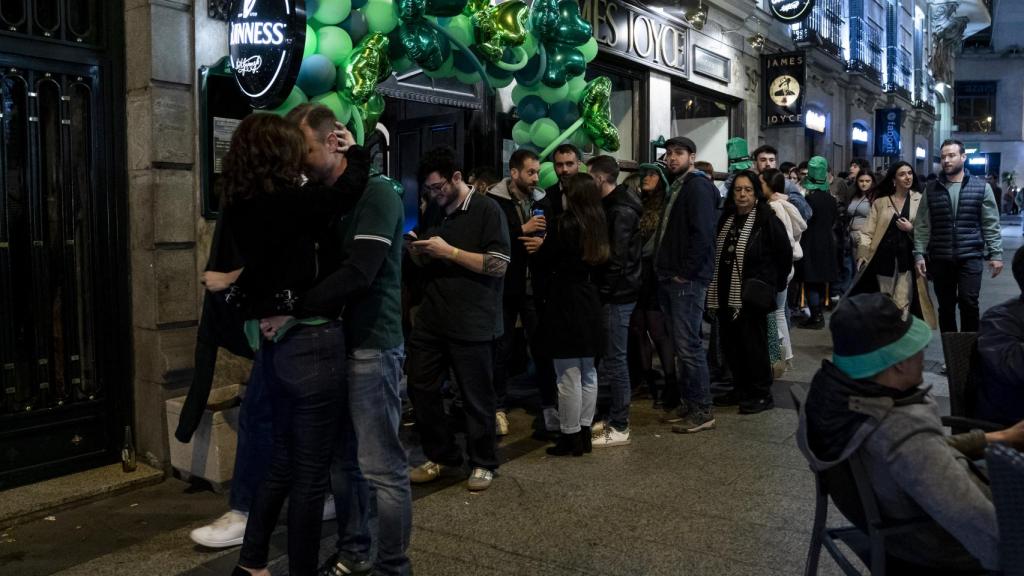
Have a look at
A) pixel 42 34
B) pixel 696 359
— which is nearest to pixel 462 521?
pixel 696 359

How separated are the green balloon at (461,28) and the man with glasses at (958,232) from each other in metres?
4.05

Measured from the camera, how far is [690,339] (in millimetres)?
6152

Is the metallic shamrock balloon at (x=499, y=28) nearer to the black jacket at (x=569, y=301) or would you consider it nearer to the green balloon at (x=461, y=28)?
the green balloon at (x=461, y=28)

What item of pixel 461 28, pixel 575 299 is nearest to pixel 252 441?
pixel 575 299

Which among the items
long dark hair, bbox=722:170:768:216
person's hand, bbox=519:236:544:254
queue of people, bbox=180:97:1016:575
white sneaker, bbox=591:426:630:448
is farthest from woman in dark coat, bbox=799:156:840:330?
person's hand, bbox=519:236:544:254

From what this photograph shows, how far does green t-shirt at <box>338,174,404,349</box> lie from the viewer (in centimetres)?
335

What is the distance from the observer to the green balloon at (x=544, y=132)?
305 inches

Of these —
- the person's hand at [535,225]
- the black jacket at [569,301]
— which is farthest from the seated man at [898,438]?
the person's hand at [535,225]

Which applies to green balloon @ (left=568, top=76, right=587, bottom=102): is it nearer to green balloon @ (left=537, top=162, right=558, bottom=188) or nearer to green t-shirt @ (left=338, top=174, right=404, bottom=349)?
green balloon @ (left=537, top=162, right=558, bottom=188)

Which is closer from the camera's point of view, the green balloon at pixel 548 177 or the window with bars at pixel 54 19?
the window with bars at pixel 54 19

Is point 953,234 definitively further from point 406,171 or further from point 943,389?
point 406,171

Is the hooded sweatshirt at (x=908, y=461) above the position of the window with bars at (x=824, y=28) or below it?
below

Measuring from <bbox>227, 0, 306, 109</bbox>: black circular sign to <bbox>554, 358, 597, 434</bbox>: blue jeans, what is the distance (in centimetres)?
224

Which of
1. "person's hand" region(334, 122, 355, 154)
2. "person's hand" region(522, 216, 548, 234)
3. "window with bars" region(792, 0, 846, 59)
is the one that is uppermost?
"window with bars" region(792, 0, 846, 59)
